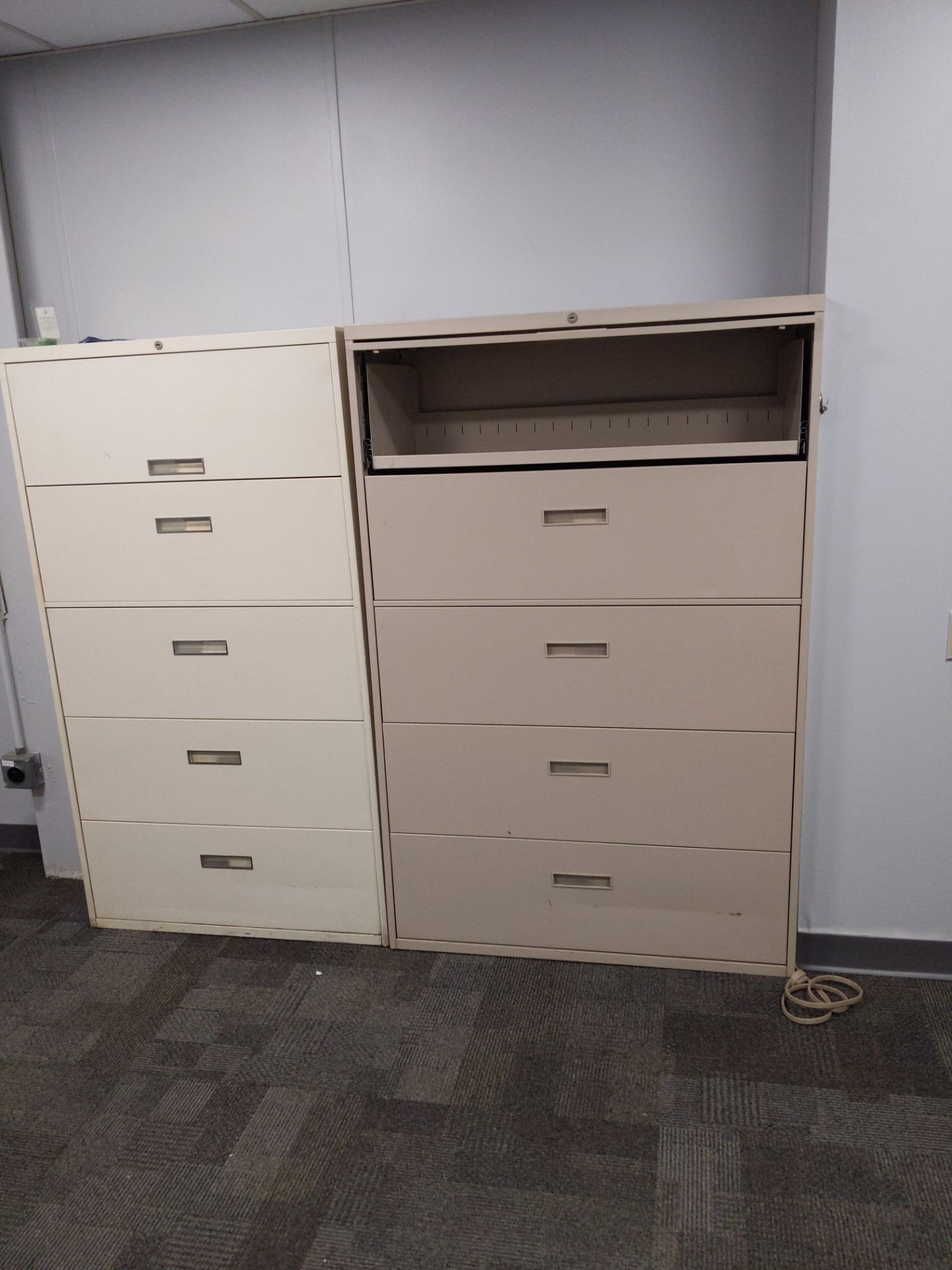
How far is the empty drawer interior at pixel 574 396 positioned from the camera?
79.5 inches

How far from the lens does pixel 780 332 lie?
6.57 feet

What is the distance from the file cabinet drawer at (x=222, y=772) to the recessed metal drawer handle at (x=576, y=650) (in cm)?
51

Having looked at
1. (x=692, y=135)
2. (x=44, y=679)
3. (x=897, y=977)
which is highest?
(x=692, y=135)

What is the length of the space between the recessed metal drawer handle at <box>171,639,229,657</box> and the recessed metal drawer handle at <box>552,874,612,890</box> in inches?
38.0

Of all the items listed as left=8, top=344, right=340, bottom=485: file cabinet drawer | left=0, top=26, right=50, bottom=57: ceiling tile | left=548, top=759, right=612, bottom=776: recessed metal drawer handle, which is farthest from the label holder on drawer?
left=0, top=26, right=50, bottom=57: ceiling tile

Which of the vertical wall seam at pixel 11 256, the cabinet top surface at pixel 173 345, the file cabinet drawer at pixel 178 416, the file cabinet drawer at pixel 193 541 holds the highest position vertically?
the vertical wall seam at pixel 11 256

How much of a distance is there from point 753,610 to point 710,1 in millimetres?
1369

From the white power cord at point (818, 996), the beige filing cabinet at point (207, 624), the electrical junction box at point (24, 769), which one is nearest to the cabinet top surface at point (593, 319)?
the beige filing cabinet at point (207, 624)

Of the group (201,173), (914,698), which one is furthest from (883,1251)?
(201,173)

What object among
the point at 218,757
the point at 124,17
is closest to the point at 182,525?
the point at 218,757

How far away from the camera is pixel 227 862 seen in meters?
2.29

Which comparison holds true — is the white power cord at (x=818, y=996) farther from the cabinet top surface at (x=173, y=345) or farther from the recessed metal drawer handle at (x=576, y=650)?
the cabinet top surface at (x=173, y=345)

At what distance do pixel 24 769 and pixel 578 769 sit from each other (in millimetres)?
1659

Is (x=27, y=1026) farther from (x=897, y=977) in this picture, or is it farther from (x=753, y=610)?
(x=897, y=977)
